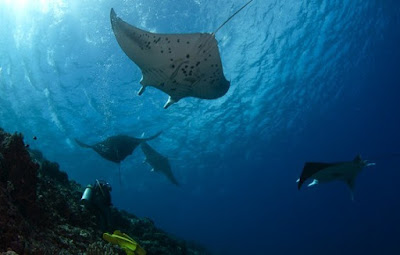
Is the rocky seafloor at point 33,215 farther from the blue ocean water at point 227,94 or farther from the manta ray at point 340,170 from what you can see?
the blue ocean water at point 227,94

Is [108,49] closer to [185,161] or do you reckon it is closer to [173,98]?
[173,98]

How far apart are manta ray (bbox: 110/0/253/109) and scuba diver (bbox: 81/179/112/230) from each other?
296 cm

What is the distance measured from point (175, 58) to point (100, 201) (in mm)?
3648

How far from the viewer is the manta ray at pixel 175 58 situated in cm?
573

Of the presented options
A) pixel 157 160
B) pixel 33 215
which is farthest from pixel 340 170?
pixel 157 160

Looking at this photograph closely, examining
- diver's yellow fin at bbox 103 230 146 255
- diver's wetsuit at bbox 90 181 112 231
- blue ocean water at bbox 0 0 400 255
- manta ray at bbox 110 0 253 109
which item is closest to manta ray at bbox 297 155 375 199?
manta ray at bbox 110 0 253 109

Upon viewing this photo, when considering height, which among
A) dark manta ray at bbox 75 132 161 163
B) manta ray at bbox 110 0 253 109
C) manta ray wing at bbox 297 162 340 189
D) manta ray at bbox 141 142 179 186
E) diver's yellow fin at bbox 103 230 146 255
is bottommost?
diver's yellow fin at bbox 103 230 146 255

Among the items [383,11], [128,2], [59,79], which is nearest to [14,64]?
[59,79]

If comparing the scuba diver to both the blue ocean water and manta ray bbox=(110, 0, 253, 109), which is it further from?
the blue ocean water

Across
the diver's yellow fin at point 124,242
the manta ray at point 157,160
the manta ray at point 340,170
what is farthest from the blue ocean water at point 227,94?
the diver's yellow fin at point 124,242

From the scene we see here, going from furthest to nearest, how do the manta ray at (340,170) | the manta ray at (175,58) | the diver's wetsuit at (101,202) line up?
the manta ray at (340,170), the manta ray at (175,58), the diver's wetsuit at (101,202)

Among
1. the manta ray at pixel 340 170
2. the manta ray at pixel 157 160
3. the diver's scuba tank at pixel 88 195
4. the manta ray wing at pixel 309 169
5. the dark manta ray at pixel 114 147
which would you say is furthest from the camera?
the manta ray at pixel 157 160

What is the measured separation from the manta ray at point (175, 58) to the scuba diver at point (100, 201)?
9.71 ft

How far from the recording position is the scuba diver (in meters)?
5.46
